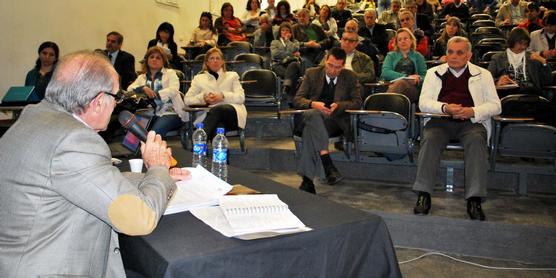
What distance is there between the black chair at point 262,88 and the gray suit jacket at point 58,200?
13.2ft

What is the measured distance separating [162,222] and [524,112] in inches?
129

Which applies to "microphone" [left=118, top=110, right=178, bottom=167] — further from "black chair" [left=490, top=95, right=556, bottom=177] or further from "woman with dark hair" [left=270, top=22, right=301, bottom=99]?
"woman with dark hair" [left=270, top=22, right=301, bottom=99]

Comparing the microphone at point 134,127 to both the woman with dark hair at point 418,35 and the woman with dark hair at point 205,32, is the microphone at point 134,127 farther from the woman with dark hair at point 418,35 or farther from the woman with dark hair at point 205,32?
the woman with dark hair at point 205,32

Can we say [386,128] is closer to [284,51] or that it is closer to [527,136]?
[527,136]

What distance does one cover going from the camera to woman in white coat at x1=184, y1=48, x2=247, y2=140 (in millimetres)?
4336

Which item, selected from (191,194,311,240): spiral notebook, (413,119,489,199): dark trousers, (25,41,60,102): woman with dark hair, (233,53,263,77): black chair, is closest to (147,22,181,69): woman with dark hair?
(233,53,263,77): black chair

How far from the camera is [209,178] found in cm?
174

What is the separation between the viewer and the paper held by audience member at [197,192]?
56.9 inches

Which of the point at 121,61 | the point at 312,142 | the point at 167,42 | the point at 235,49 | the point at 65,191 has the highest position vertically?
the point at 167,42


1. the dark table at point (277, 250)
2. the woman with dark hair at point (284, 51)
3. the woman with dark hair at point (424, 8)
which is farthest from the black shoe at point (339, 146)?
the woman with dark hair at point (424, 8)

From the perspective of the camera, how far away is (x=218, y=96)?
450 centimetres

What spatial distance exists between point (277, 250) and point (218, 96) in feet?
11.3

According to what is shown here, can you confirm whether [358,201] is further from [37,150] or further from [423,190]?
[37,150]

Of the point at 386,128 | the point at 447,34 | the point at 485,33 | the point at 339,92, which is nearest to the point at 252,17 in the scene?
the point at 447,34
